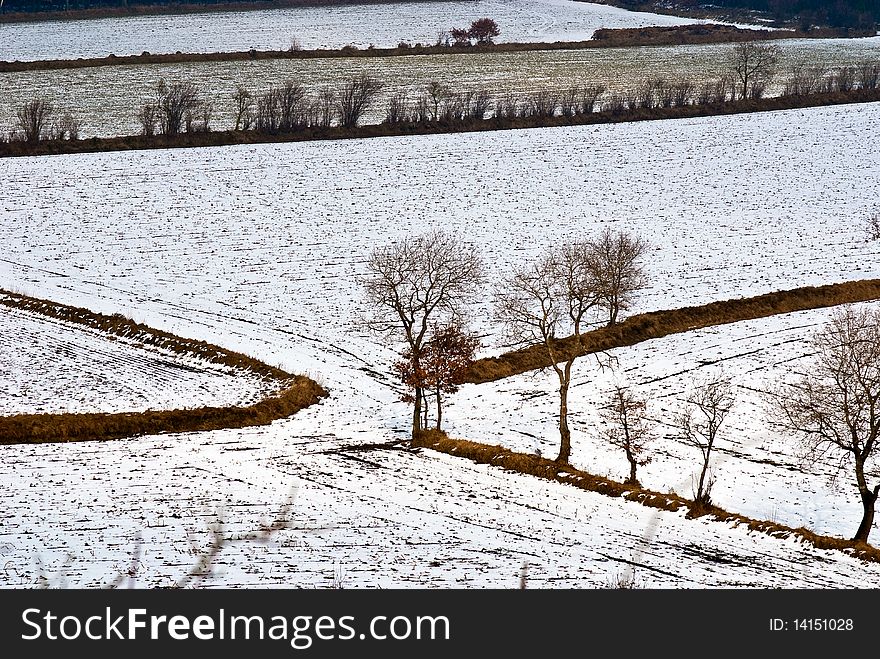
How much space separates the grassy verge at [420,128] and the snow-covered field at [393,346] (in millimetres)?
2008

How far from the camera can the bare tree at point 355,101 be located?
8988cm

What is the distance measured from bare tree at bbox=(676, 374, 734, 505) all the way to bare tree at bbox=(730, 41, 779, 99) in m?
62.9

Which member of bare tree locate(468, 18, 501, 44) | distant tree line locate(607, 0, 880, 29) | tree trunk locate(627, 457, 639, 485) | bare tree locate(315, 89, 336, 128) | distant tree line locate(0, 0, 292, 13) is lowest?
tree trunk locate(627, 457, 639, 485)

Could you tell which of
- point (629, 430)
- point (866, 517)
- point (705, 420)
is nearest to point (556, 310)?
point (629, 430)

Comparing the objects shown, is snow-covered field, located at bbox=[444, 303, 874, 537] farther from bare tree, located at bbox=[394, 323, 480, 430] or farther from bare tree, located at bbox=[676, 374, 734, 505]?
bare tree, located at bbox=[394, 323, 480, 430]

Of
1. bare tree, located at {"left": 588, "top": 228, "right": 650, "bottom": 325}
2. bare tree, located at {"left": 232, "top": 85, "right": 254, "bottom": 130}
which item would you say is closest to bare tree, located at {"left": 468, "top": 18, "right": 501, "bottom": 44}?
bare tree, located at {"left": 232, "top": 85, "right": 254, "bottom": 130}

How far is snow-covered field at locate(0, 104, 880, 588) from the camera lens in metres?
30.2

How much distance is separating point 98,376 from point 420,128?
49939 millimetres

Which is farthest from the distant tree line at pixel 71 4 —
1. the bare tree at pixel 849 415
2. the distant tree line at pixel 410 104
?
the bare tree at pixel 849 415

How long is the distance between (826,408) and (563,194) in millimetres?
40772

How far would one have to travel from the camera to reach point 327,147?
85688mm

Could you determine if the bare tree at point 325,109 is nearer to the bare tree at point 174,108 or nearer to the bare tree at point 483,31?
the bare tree at point 174,108

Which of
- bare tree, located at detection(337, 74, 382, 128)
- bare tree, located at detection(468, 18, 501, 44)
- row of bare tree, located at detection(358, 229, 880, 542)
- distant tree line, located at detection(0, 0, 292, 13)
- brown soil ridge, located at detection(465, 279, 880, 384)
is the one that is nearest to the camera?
row of bare tree, located at detection(358, 229, 880, 542)

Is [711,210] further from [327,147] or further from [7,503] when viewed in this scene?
[7,503]
